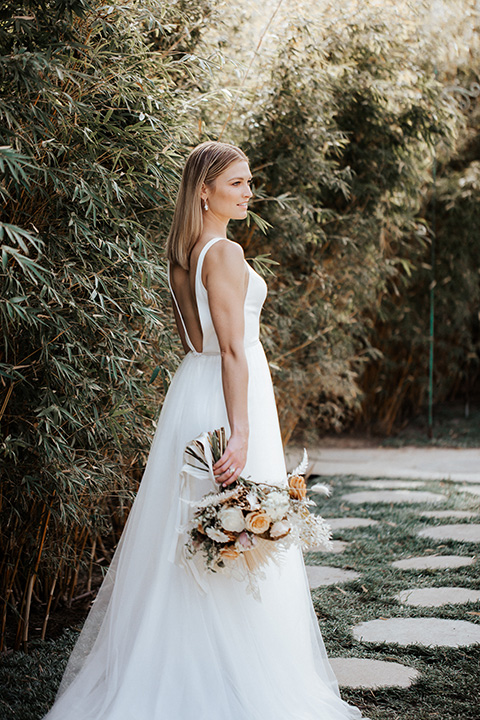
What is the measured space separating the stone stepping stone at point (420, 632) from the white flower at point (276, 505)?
1.07 m

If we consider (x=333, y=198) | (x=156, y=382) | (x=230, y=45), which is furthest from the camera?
(x=333, y=198)

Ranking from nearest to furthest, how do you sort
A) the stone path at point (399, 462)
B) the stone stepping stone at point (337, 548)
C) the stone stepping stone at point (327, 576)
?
the stone stepping stone at point (327, 576), the stone stepping stone at point (337, 548), the stone path at point (399, 462)

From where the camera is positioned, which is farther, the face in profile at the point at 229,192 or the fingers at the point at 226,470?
the face in profile at the point at 229,192

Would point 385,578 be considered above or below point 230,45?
below

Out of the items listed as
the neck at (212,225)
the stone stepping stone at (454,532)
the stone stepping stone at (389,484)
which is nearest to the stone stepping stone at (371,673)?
the neck at (212,225)

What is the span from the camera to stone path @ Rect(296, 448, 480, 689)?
7.96 feet

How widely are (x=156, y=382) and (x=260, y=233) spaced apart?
1428 millimetres

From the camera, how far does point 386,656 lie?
95.3 inches

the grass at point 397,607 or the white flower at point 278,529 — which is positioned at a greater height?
the white flower at point 278,529

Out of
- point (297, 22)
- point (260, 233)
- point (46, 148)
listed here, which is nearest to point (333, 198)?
point (260, 233)

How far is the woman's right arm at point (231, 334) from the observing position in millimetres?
1846

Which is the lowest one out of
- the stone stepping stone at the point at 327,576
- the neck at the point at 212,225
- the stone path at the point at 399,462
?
the stone stepping stone at the point at 327,576

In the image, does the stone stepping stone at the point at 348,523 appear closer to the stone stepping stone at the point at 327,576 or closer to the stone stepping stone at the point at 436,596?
the stone stepping stone at the point at 327,576

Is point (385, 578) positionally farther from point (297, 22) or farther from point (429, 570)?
point (297, 22)
